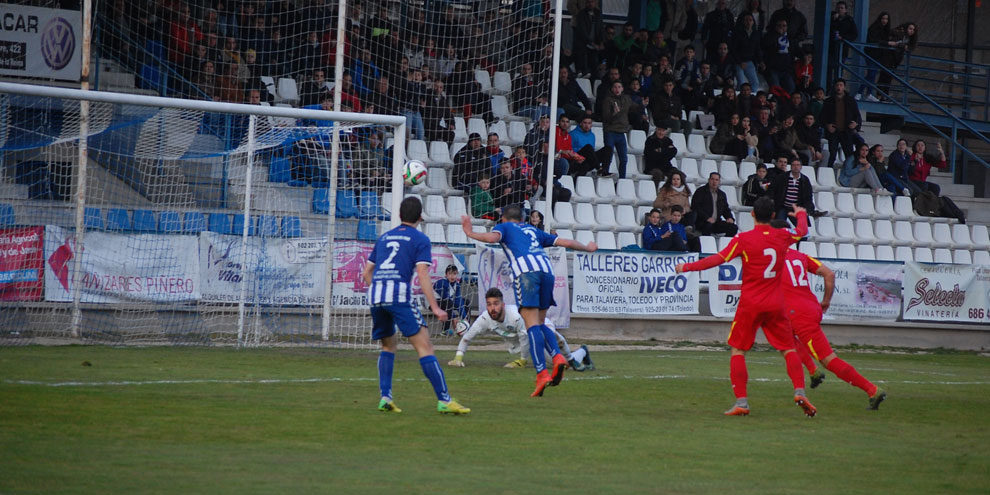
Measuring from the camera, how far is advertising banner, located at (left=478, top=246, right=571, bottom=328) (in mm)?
18750

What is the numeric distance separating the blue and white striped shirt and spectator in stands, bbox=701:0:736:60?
15.7m

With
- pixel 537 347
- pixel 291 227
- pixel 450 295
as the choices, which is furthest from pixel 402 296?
pixel 450 295

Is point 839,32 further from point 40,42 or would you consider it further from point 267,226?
point 40,42

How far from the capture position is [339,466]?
6754 mm

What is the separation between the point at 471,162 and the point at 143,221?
6.60 meters

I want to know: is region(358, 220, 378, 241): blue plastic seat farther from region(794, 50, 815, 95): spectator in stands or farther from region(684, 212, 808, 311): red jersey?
region(794, 50, 815, 95): spectator in stands

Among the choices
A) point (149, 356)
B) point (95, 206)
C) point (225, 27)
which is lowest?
point (149, 356)

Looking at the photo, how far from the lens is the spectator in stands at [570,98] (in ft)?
75.6

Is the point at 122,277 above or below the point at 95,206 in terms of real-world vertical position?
below

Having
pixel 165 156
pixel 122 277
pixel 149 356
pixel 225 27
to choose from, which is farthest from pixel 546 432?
pixel 225 27

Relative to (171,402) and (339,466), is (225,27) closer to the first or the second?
(171,402)

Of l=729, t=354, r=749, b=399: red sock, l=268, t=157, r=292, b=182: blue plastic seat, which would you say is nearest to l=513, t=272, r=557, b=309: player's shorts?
l=729, t=354, r=749, b=399: red sock

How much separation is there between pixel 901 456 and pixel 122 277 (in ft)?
37.2

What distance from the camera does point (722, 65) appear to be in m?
26.4
